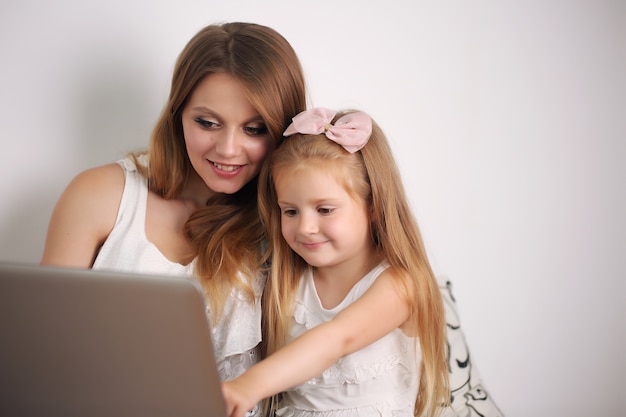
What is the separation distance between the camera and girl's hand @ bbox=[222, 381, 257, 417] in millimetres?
1159

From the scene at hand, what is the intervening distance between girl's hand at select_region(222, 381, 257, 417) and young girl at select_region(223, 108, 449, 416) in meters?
0.37

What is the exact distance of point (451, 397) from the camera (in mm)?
2076

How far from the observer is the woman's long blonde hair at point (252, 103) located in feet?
5.70

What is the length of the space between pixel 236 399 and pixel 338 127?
0.74 meters

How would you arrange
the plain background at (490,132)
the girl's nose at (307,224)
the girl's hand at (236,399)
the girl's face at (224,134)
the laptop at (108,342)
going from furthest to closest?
the plain background at (490,132) < the girl's face at (224,134) < the girl's nose at (307,224) < the girl's hand at (236,399) < the laptop at (108,342)

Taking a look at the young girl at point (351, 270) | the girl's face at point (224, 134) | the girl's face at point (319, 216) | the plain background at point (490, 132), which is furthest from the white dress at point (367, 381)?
the plain background at point (490, 132)

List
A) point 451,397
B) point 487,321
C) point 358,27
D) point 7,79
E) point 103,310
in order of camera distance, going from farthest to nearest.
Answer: point 487,321 < point 358,27 < point 451,397 < point 7,79 < point 103,310

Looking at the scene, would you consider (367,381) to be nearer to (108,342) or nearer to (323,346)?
(323,346)

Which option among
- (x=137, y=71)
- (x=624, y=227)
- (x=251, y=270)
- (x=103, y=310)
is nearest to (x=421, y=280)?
(x=251, y=270)

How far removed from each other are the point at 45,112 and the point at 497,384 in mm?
1728

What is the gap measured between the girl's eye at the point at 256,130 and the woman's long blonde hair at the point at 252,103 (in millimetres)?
43

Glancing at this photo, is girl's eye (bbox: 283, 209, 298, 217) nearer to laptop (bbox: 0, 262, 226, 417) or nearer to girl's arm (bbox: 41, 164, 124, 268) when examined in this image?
girl's arm (bbox: 41, 164, 124, 268)

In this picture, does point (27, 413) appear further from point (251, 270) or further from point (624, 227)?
point (624, 227)

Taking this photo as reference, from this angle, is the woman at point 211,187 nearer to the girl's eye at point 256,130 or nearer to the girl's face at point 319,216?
the girl's eye at point 256,130
